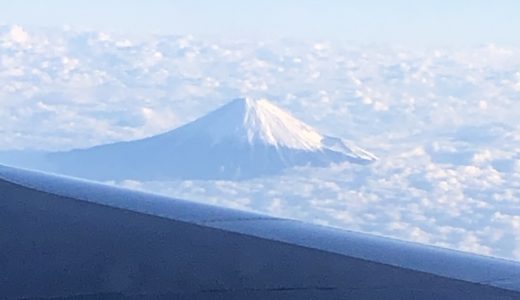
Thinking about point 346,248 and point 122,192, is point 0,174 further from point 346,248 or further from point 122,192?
point 346,248

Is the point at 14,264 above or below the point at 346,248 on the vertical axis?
below

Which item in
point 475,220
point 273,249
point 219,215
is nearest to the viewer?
point 273,249

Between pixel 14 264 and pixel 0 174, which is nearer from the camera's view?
pixel 14 264

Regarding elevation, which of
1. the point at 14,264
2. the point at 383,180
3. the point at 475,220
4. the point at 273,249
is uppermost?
the point at 383,180

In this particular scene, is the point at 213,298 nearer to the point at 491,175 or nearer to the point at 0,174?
the point at 0,174

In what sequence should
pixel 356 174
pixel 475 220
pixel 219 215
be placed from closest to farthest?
1. pixel 219 215
2. pixel 475 220
3. pixel 356 174

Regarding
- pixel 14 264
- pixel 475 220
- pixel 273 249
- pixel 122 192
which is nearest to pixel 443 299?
pixel 273 249
